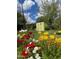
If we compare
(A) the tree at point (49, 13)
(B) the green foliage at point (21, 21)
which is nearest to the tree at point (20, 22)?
(B) the green foliage at point (21, 21)

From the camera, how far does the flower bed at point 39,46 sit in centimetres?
184

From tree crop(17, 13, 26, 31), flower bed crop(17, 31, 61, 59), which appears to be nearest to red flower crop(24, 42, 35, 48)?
flower bed crop(17, 31, 61, 59)

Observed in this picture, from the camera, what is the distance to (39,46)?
72.8 inches

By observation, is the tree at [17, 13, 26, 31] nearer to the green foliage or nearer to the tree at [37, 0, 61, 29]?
the green foliage

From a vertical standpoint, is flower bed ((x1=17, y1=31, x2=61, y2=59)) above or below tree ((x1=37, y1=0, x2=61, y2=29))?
below

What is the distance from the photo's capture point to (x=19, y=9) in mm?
1822

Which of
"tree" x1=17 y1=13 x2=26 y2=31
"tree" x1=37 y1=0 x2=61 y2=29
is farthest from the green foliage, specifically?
"tree" x1=37 y1=0 x2=61 y2=29

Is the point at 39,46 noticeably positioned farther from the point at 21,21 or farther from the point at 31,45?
the point at 21,21

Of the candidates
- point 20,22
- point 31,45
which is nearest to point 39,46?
point 31,45

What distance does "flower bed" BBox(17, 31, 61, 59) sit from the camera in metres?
1.84

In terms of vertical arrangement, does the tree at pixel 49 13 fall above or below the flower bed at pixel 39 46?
above

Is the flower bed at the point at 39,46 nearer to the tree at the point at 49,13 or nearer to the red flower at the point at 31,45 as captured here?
the red flower at the point at 31,45
